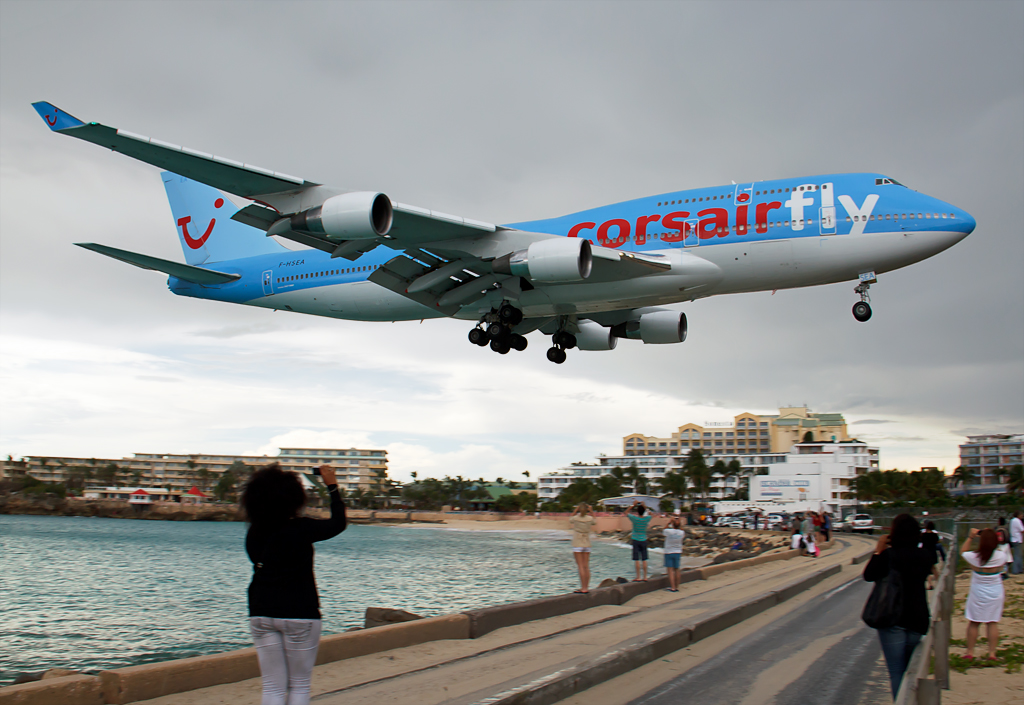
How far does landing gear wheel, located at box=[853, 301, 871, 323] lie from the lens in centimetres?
2053

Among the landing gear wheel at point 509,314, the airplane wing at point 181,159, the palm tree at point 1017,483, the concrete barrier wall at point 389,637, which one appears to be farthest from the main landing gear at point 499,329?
the palm tree at point 1017,483

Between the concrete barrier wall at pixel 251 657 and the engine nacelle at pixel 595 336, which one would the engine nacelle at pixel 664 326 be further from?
the concrete barrier wall at pixel 251 657

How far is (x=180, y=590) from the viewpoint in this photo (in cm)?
4194

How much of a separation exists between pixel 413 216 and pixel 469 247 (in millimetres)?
2426

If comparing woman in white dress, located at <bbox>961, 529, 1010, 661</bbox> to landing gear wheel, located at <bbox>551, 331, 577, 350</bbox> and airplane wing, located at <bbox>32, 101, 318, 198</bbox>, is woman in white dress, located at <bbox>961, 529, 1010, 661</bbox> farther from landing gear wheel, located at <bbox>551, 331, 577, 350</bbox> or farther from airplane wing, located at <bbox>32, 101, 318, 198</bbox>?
landing gear wheel, located at <bbox>551, 331, 577, 350</bbox>

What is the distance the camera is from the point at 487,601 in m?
36.5

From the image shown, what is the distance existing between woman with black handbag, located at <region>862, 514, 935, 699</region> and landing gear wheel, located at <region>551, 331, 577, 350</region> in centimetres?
2205

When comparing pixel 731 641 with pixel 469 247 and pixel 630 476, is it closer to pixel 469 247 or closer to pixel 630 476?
pixel 469 247

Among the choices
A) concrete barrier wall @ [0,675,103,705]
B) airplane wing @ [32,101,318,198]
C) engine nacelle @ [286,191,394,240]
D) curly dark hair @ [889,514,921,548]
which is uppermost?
airplane wing @ [32,101,318,198]

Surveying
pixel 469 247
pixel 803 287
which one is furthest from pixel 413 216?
pixel 803 287

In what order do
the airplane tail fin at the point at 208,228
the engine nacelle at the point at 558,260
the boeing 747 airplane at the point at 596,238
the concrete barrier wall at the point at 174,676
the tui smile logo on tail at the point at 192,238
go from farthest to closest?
the tui smile logo on tail at the point at 192,238, the airplane tail fin at the point at 208,228, the engine nacelle at the point at 558,260, the boeing 747 airplane at the point at 596,238, the concrete barrier wall at the point at 174,676

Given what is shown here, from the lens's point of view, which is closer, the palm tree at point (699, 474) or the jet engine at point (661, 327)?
the jet engine at point (661, 327)

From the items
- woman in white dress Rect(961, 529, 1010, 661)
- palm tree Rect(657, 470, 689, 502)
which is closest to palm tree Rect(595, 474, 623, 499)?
palm tree Rect(657, 470, 689, 502)

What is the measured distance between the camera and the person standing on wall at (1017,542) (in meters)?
24.2
